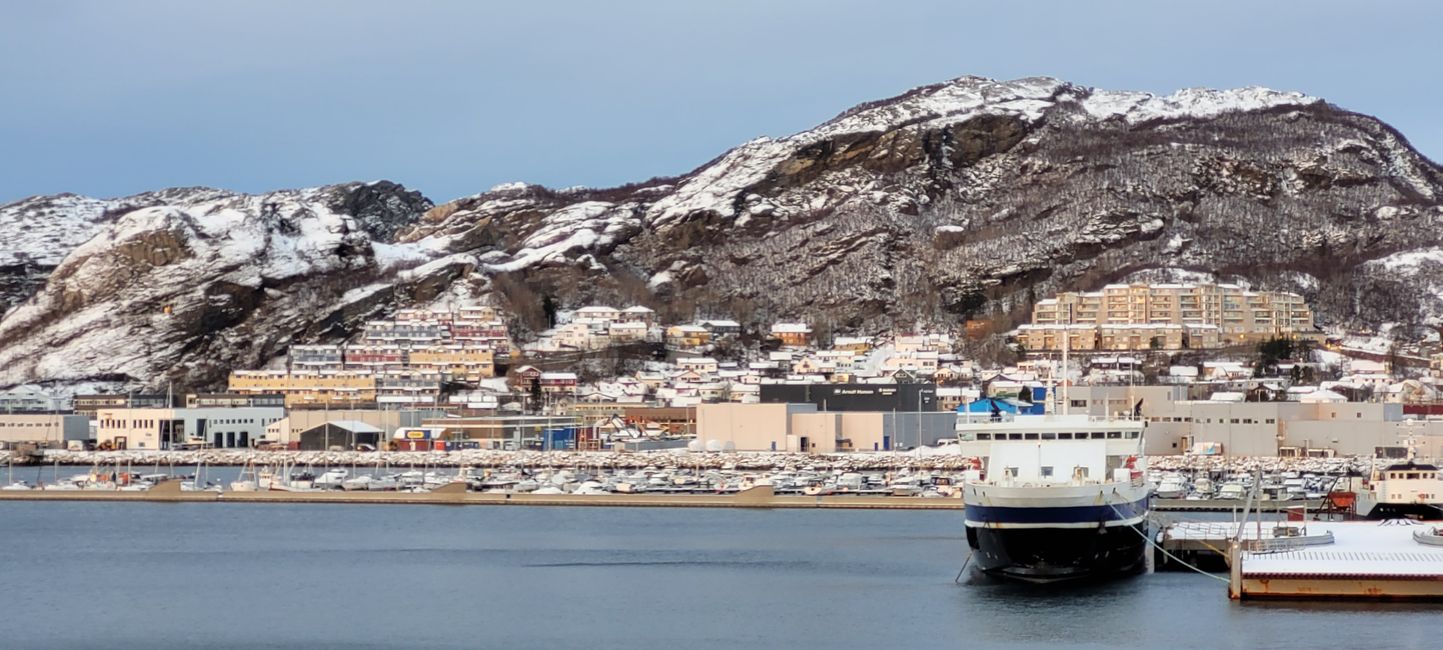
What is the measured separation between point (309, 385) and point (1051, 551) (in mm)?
123217

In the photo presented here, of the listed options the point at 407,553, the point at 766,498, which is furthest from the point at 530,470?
the point at 407,553

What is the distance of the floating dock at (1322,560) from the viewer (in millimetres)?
45344

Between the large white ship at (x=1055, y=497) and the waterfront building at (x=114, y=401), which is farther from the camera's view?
the waterfront building at (x=114, y=401)

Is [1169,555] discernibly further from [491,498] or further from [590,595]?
[491,498]

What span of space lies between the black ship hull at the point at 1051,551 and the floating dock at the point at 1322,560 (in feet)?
9.96

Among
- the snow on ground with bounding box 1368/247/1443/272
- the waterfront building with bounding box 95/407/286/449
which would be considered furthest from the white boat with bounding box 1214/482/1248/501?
the snow on ground with bounding box 1368/247/1443/272

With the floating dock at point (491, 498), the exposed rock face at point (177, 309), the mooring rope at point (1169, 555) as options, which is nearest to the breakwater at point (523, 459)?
the floating dock at point (491, 498)

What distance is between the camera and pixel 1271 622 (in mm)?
43281

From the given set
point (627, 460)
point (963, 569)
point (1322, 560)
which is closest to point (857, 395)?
point (627, 460)

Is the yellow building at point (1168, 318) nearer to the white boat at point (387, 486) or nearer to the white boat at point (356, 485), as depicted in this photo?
the white boat at point (387, 486)

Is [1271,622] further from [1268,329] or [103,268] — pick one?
[103,268]

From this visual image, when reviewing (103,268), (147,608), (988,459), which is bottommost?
(147,608)

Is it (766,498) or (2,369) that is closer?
(766,498)

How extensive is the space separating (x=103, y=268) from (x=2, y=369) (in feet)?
47.3
